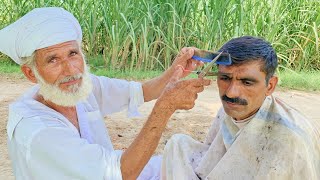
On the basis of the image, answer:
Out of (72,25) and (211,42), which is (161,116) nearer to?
(72,25)

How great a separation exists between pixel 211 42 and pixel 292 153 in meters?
4.87

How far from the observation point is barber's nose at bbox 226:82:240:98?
2160mm

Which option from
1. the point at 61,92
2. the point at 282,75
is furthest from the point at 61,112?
the point at 282,75

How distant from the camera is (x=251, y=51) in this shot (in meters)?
2.16

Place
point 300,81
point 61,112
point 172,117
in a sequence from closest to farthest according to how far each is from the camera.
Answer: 1. point 61,112
2. point 172,117
3. point 300,81

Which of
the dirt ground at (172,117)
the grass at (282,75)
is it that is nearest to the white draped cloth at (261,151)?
the dirt ground at (172,117)

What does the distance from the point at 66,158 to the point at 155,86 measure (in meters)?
1.00

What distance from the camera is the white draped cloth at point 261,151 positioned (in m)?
2.09

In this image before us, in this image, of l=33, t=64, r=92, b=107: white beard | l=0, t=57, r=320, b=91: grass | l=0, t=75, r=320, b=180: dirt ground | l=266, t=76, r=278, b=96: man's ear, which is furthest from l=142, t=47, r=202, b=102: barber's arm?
l=0, t=57, r=320, b=91: grass

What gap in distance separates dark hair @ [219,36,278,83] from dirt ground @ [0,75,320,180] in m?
2.11

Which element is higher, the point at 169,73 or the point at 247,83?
the point at 247,83

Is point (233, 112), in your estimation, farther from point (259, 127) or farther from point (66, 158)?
point (66, 158)

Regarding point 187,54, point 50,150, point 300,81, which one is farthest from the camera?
point 300,81

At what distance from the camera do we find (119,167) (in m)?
1.96
